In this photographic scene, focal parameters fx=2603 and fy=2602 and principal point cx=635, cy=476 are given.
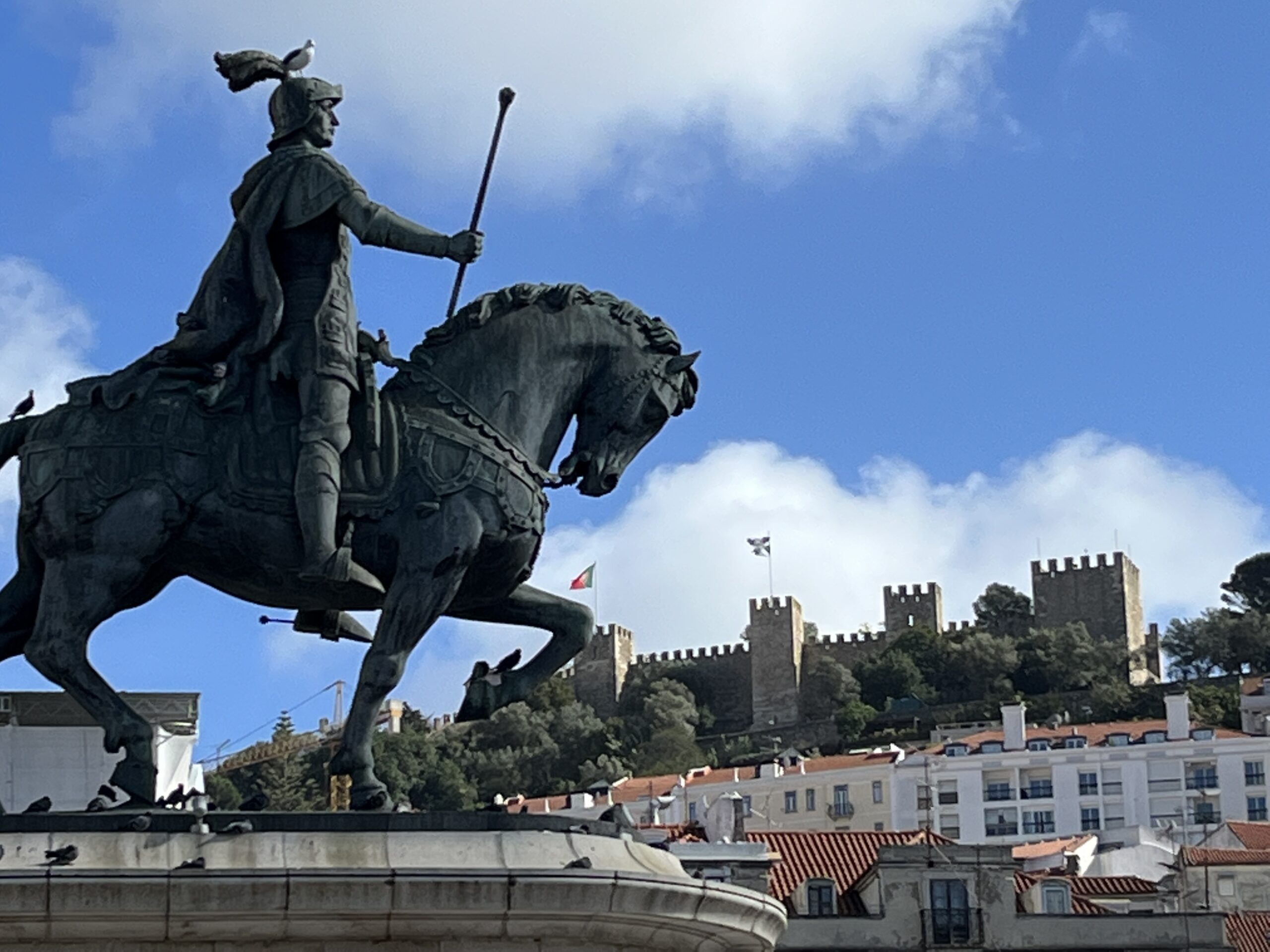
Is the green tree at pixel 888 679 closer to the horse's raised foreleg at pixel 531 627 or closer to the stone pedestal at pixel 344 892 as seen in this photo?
the horse's raised foreleg at pixel 531 627

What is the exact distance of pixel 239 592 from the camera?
11594 mm

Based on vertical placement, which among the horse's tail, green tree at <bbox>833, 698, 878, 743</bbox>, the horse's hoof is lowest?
the horse's hoof

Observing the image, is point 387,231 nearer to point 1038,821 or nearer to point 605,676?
point 1038,821

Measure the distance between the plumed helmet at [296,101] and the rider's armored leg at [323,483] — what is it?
1391mm

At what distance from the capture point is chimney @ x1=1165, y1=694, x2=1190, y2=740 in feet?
341

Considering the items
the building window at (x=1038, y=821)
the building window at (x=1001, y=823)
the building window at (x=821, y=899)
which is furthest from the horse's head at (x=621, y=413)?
the building window at (x=1001, y=823)

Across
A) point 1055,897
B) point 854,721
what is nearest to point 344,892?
point 1055,897

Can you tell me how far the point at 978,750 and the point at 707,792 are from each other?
11593 mm

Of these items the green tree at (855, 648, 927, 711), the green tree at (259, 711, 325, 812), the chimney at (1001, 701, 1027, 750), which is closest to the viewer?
the green tree at (259, 711, 325, 812)

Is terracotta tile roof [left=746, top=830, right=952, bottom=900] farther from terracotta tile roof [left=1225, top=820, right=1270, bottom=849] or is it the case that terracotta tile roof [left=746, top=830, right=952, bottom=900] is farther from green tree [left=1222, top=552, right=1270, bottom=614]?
green tree [left=1222, top=552, right=1270, bottom=614]

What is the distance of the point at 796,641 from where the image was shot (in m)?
149

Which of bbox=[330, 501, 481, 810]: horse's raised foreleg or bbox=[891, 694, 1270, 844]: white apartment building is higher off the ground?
bbox=[891, 694, 1270, 844]: white apartment building

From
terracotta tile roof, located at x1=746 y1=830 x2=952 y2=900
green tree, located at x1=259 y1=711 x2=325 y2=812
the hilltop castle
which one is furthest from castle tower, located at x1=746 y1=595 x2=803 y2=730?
terracotta tile roof, located at x1=746 y1=830 x2=952 y2=900

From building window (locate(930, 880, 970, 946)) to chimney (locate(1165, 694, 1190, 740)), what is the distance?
58.1 meters
